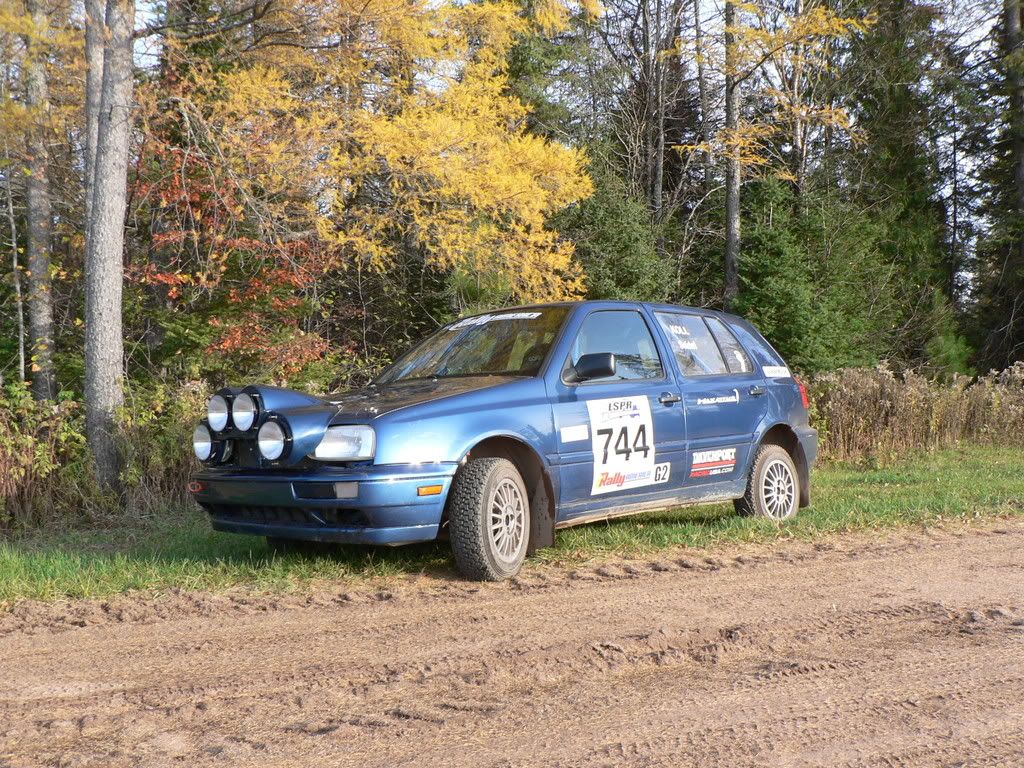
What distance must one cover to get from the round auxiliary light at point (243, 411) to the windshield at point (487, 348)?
1190 millimetres

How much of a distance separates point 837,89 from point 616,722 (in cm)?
2436

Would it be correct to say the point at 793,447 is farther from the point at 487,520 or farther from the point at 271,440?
the point at 271,440

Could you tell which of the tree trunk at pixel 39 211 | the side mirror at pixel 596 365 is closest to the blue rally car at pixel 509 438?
the side mirror at pixel 596 365

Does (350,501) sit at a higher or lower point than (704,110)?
lower

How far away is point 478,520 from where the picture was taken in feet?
17.0

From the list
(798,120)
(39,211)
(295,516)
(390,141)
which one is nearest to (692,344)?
(295,516)

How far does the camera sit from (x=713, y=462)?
22.3ft

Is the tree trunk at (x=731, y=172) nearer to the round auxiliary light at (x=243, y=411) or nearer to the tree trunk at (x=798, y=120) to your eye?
the tree trunk at (x=798, y=120)

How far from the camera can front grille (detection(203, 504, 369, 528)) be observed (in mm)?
5121

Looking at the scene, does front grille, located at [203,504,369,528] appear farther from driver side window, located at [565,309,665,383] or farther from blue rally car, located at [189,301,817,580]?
driver side window, located at [565,309,665,383]

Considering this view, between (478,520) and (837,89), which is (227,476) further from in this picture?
(837,89)

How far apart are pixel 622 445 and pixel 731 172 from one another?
16.7 meters

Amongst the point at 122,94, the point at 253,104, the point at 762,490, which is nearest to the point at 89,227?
the point at 122,94

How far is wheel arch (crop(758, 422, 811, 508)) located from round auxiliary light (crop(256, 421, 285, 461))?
3956 mm
